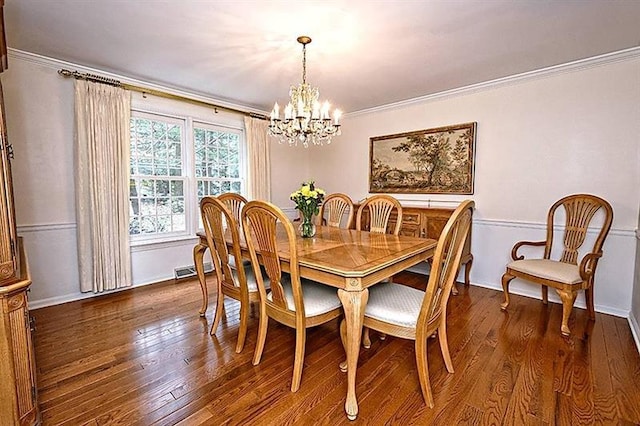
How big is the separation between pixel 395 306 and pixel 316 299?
48 cm

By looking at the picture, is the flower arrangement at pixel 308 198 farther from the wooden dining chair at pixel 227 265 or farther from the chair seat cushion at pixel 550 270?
the chair seat cushion at pixel 550 270

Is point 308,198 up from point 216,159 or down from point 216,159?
down

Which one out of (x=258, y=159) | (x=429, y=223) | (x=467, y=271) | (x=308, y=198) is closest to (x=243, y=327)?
(x=308, y=198)

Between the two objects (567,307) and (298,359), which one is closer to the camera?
(298,359)

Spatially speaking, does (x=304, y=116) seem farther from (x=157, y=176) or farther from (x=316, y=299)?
(x=157, y=176)

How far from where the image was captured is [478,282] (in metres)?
3.68

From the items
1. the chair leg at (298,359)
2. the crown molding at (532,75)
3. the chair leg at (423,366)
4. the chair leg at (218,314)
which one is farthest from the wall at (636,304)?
the chair leg at (218,314)

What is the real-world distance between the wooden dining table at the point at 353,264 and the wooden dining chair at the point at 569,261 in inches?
46.1

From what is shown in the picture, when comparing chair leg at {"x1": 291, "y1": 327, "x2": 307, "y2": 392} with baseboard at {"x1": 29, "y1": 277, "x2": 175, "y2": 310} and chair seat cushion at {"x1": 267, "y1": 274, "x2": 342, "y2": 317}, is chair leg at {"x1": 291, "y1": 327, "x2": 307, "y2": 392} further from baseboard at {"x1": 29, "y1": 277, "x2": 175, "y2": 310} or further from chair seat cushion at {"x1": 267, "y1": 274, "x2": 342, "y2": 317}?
baseboard at {"x1": 29, "y1": 277, "x2": 175, "y2": 310}

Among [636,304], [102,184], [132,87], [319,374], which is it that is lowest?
[319,374]

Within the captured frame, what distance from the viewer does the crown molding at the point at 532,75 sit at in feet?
8.87

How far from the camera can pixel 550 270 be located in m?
2.62

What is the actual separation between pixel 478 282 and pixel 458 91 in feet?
7.44

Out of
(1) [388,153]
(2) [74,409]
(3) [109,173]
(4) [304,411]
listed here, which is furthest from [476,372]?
(3) [109,173]
